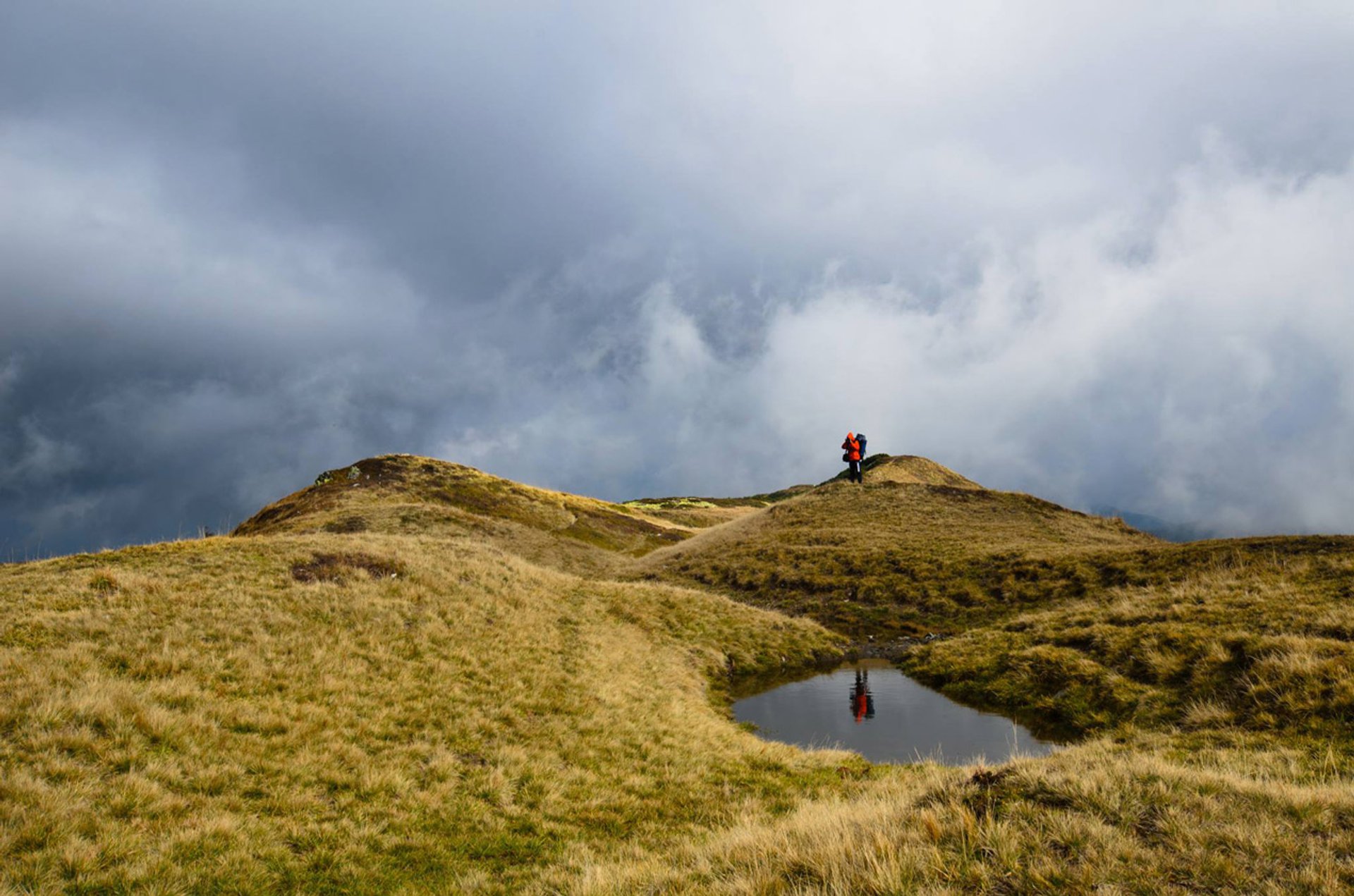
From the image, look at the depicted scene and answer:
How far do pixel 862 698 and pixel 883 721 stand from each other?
2.87 metres

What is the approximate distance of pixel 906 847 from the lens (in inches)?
264

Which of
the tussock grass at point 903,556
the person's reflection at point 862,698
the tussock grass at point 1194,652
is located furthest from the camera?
the tussock grass at point 903,556

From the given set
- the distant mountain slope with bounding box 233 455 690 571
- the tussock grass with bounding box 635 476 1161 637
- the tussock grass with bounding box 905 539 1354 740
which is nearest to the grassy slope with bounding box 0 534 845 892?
the tussock grass with bounding box 905 539 1354 740

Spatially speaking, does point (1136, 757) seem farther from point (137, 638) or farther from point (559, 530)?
point (559, 530)

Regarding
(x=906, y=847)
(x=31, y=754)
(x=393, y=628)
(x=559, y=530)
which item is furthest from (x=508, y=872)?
(x=559, y=530)

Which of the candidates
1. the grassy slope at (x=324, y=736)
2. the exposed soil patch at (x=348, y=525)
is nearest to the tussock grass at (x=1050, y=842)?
the grassy slope at (x=324, y=736)

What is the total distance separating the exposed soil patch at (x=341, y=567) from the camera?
75.2 feet

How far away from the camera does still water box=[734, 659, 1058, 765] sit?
56.9ft

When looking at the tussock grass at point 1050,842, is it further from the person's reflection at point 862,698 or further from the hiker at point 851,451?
the hiker at point 851,451

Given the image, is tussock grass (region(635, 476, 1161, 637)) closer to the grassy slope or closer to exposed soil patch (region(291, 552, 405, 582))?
the grassy slope

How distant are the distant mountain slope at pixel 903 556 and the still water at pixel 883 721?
358 inches

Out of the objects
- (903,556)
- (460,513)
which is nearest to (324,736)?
(903,556)

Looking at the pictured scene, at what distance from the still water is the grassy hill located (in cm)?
144

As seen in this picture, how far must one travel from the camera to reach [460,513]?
213 feet
